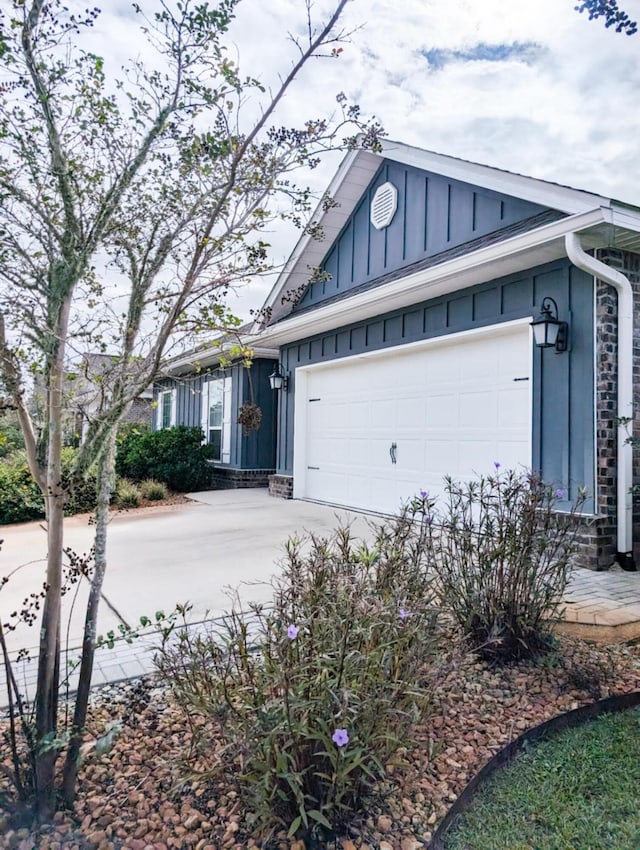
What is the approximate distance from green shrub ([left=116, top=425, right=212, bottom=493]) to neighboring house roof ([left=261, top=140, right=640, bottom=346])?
3.66m

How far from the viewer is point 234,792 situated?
6.42 feet

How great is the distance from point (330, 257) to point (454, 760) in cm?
839

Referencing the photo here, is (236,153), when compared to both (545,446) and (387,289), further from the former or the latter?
(387,289)

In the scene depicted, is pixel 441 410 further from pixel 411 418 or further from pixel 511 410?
pixel 511 410

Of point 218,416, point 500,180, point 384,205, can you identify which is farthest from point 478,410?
point 218,416

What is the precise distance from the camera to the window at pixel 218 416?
1288 cm

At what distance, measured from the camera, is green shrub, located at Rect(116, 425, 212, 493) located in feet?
39.0

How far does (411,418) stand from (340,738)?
20.6 feet

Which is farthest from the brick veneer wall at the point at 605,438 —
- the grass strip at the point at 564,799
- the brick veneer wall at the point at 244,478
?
the brick veneer wall at the point at 244,478

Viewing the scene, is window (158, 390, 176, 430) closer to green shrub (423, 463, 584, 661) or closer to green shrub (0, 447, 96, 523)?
green shrub (0, 447, 96, 523)

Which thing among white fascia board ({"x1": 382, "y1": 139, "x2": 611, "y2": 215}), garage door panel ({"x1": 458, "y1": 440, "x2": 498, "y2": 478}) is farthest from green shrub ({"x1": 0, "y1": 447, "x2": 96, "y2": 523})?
white fascia board ({"x1": 382, "y1": 139, "x2": 611, "y2": 215})

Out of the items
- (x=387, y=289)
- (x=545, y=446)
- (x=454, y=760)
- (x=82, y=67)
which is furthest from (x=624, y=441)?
(x=82, y=67)

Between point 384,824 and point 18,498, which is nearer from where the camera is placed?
point 384,824

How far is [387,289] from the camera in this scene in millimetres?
7199
